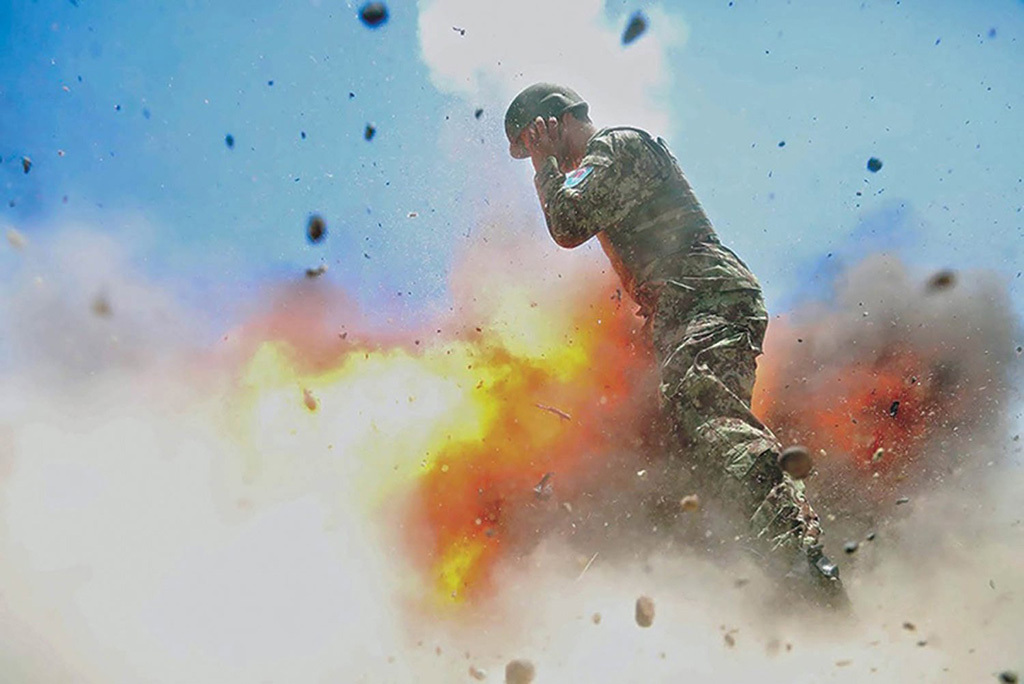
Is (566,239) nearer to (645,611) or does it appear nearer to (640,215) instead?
(640,215)

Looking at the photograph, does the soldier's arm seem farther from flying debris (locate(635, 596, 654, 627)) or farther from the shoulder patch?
flying debris (locate(635, 596, 654, 627))

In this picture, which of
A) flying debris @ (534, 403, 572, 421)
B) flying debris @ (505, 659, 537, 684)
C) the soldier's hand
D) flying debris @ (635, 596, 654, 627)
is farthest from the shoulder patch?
flying debris @ (534, 403, 572, 421)

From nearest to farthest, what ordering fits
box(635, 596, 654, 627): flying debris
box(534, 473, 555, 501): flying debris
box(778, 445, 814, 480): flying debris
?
box(778, 445, 814, 480): flying debris → box(635, 596, 654, 627): flying debris → box(534, 473, 555, 501): flying debris

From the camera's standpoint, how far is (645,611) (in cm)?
324

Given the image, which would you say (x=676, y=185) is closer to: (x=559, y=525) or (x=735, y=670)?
(x=735, y=670)

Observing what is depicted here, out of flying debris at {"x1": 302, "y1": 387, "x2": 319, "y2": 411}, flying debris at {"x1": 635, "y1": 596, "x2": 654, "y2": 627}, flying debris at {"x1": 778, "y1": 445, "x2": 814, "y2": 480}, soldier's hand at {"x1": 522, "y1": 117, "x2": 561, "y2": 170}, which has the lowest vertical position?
flying debris at {"x1": 635, "y1": 596, "x2": 654, "y2": 627}

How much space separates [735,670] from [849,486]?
12.1 feet

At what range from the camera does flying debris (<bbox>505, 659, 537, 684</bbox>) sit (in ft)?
10.5

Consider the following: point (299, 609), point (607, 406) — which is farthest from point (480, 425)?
point (299, 609)

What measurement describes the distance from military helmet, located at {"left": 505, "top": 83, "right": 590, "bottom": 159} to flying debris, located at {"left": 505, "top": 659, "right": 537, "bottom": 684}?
3040 mm

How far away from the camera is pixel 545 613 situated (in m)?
3.77

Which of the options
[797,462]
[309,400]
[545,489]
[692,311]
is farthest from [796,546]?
[309,400]

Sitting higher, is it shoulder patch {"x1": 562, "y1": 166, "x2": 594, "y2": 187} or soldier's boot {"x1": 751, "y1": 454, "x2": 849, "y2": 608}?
shoulder patch {"x1": 562, "y1": 166, "x2": 594, "y2": 187}

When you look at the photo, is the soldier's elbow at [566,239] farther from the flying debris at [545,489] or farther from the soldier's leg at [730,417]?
the flying debris at [545,489]
